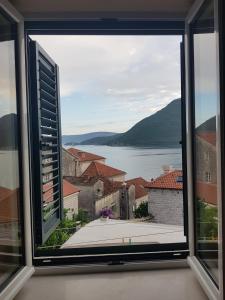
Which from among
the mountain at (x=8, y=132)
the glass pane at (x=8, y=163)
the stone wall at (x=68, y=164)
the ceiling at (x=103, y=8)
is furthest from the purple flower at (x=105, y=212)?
the ceiling at (x=103, y=8)

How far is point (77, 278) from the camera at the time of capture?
1.86 meters

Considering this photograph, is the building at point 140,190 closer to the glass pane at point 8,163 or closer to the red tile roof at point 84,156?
the red tile roof at point 84,156

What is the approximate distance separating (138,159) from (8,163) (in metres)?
0.83

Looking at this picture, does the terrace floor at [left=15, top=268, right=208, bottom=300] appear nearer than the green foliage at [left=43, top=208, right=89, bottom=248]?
Yes

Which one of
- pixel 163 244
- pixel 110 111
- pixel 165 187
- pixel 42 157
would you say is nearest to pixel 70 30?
pixel 110 111

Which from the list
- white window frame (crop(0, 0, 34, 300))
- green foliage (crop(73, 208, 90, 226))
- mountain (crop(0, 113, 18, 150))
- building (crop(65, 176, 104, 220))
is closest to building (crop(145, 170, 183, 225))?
building (crop(65, 176, 104, 220))

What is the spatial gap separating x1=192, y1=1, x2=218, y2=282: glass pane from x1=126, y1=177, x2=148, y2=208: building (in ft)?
1.20

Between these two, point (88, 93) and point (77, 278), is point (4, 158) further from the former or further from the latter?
point (77, 278)

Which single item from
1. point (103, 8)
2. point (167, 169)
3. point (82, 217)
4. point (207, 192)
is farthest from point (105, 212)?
point (103, 8)

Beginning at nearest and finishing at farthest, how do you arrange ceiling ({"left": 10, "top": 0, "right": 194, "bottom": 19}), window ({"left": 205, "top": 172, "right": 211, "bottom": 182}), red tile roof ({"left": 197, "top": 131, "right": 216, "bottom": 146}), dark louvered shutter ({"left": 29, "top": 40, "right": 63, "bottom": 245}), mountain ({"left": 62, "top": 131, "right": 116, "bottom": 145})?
red tile roof ({"left": 197, "top": 131, "right": 216, "bottom": 146}) < window ({"left": 205, "top": 172, "right": 211, "bottom": 182}) < ceiling ({"left": 10, "top": 0, "right": 194, "bottom": 19}) < dark louvered shutter ({"left": 29, "top": 40, "right": 63, "bottom": 245}) < mountain ({"left": 62, "top": 131, "right": 116, "bottom": 145})

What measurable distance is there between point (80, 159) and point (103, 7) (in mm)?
949

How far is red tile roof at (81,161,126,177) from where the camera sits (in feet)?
6.72

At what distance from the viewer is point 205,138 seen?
1.66 meters

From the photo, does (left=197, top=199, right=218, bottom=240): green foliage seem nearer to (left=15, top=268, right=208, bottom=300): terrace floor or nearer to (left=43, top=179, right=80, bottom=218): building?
(left=15, top=268, right=208, bottom=300): terrace floor
